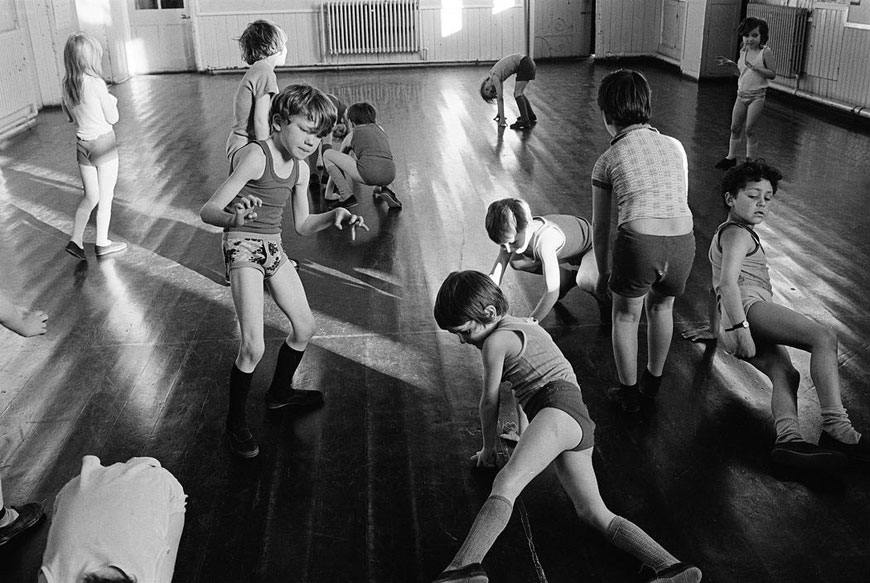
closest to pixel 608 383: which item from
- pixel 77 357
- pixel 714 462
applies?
pixel 714 462

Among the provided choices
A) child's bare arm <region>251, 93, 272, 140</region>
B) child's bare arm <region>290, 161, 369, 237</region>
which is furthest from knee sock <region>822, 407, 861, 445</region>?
child's bare arm <region>251, 93, 272, 140</region>

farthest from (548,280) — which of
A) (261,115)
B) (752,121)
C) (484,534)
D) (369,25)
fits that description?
(369,25)

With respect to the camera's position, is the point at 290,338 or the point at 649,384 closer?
the point at 290,338

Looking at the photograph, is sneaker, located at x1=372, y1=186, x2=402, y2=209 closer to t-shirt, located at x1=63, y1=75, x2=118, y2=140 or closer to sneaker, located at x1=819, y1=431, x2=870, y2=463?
t-shirt, located at x1=63, y1=75, x2=118, y2=140

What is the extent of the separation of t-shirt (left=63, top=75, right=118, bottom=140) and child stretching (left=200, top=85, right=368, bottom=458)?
2.49 meters

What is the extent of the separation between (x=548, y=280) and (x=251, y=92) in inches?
80.5

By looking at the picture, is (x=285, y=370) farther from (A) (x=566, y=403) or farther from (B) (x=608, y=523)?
(B) (x=608, y=523)

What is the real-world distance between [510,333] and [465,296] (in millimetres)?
186

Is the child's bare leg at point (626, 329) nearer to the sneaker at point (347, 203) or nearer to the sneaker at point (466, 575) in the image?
the sneaker at point (466, 575)

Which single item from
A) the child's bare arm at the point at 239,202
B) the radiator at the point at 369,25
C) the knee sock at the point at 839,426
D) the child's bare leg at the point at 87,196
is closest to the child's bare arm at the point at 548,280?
the knee sock at the point at 839,426

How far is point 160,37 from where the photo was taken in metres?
14.1

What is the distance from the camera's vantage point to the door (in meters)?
14.0

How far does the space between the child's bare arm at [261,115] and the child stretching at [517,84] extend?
431 cm

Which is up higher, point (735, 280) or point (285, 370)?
point (735, 280)
